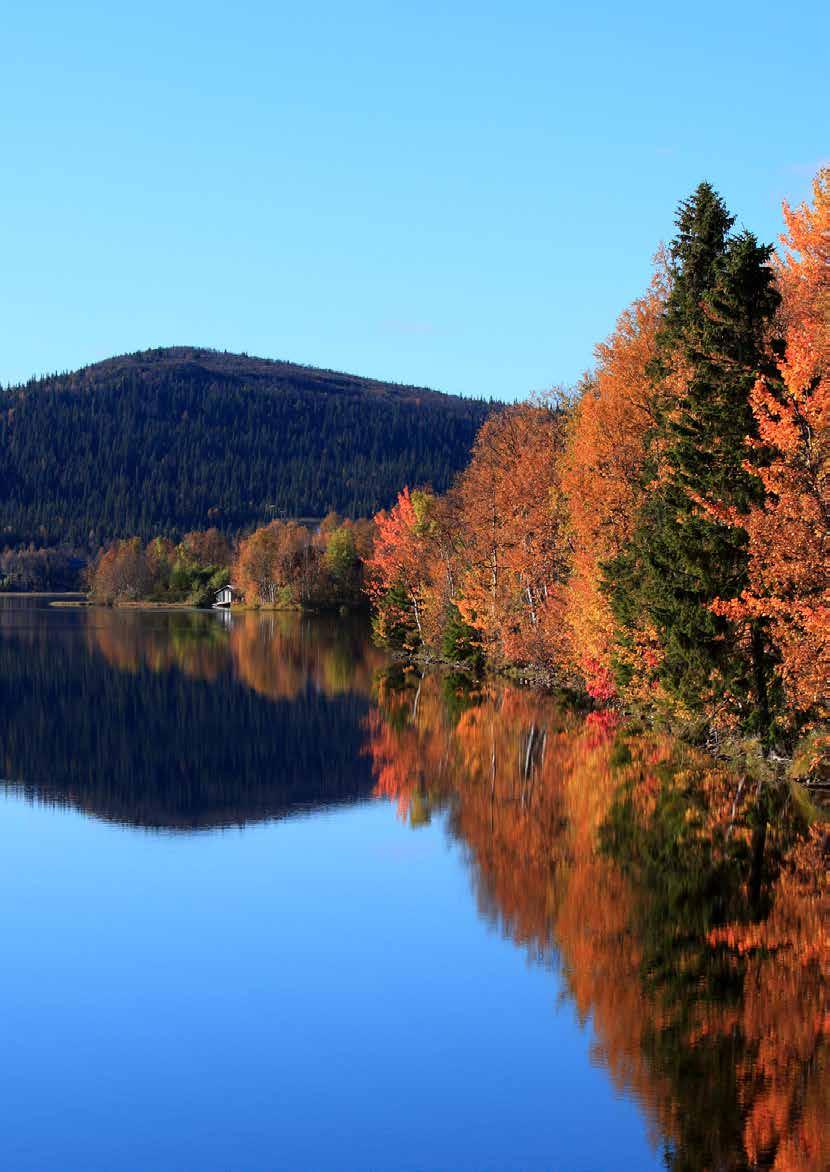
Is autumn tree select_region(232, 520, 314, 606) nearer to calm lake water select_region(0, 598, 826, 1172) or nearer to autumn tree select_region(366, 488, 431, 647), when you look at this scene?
autumn tree select_region(366, 488, 431, 647)

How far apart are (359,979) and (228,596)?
557 ft

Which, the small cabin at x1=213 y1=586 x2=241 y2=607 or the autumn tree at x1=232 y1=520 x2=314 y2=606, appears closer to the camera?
the autumn tree at x1=232 y1=520 x2=314 y2=606

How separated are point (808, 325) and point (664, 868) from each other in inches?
590

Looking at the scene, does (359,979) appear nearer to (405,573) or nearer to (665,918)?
(665,918)

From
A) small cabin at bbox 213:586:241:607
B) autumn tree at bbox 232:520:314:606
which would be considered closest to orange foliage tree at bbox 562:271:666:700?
autumn tree at bbox 232:520:314:606

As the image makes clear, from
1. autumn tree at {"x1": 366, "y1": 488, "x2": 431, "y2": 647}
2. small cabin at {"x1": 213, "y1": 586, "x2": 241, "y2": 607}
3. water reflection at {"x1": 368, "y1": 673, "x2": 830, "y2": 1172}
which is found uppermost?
autumn tree at {"x1": 366, "y1": 488, "x2": 431, "y2": 647}

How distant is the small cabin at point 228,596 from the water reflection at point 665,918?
146 m

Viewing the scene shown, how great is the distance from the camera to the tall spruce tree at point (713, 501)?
33500mm

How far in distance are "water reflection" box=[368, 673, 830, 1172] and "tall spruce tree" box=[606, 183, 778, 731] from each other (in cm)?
293

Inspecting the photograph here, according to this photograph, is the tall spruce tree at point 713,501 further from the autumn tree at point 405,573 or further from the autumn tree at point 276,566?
the autumn tree at point 276,566

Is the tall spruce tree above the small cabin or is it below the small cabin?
above

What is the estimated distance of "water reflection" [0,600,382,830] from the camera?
118 ft

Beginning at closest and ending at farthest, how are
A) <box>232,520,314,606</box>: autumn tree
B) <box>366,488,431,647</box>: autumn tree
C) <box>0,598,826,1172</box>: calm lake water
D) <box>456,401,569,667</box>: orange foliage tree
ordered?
A: 1. <box>0,598,826,1172</box>: calm lake water
2. <box>456,401,569,667</box>: orange foliage tree
3. <box>366,488,431,647</box>: autumn tree
4. <box>232,520,314,606</box>: autumn tree

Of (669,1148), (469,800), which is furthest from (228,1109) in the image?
(469,800)
